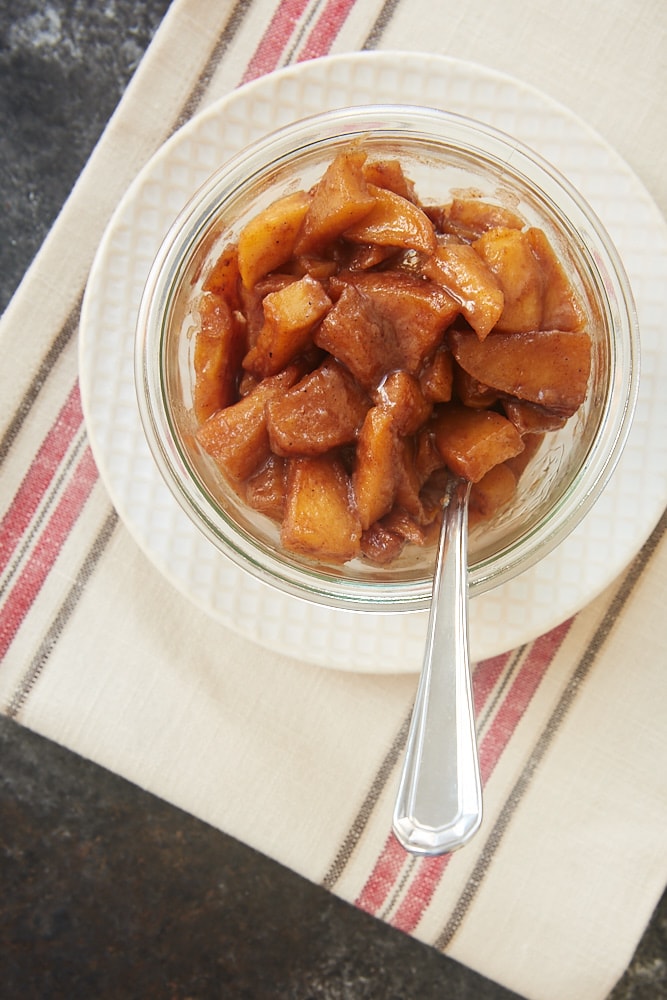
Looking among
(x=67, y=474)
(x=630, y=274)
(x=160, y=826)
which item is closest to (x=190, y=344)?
(x=67, y=474)

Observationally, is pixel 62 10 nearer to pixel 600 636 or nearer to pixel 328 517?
pixel 328 517

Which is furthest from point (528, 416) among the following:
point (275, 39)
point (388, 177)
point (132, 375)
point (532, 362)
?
point (275, 39)

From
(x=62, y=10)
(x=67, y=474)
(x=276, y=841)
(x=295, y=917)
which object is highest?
(x=62, y=10)

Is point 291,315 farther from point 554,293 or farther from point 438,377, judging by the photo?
point 554,293

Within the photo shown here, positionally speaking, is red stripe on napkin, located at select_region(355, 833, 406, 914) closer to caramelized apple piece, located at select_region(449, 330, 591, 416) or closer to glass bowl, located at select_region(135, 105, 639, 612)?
glass bowl, located at select_region(135, 105, 639, 612)

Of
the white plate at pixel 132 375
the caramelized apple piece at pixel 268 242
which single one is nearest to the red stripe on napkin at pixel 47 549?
the white plate at pixel 132 375
